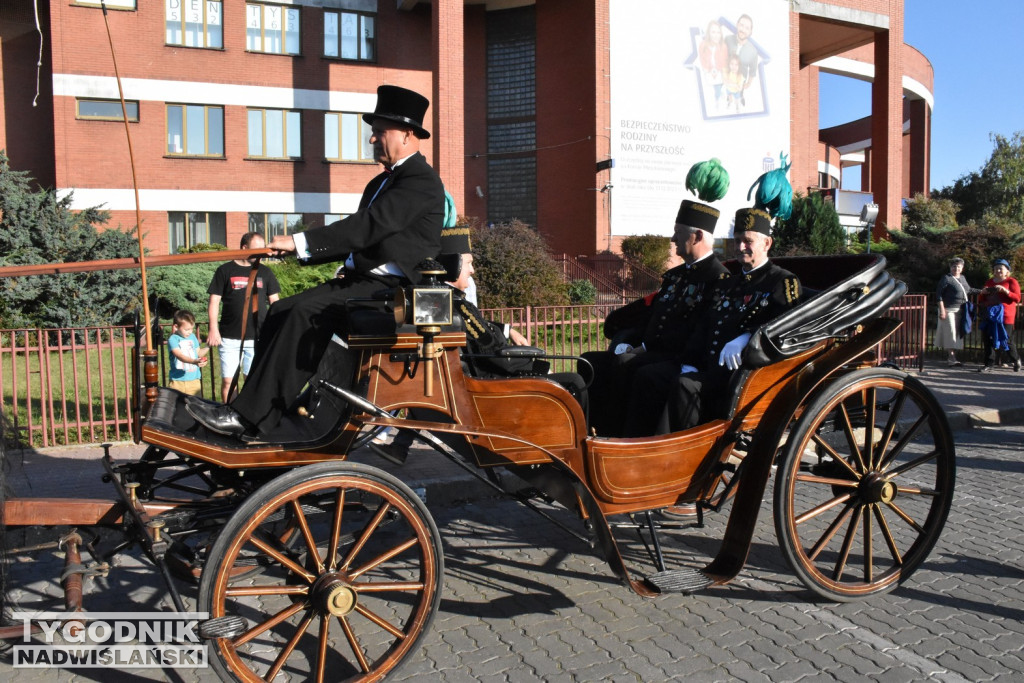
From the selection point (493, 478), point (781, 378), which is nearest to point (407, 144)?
point (493, 478)

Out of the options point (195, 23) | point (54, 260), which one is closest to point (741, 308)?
point (54, 260)

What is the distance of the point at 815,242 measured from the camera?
912 inches

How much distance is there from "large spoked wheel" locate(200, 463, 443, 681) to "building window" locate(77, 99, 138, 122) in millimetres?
23231

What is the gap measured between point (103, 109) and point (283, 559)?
24.2 metres

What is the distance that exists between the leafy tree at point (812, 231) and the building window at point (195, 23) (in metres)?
17.7

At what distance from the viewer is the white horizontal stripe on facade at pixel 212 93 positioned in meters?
22.8

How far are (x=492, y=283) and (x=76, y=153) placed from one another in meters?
14.8

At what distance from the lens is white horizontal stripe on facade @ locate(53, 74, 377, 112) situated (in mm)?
22812

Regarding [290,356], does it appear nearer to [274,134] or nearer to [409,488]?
[409,488]

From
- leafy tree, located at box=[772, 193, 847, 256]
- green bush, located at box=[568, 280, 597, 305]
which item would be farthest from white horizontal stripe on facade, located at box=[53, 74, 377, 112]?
leafy tree, located at box=[772, 193, 847, 256]

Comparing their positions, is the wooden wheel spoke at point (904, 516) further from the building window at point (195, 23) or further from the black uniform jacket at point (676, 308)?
the building window at point (195, 23)

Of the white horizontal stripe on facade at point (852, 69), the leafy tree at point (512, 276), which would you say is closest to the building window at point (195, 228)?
the leafy tree at point (512, 276)

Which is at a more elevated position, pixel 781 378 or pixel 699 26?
pixel 699 26

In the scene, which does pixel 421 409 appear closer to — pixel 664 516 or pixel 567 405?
pixel 567 405
